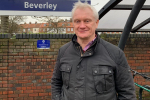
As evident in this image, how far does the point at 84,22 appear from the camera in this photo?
1400 millimetres

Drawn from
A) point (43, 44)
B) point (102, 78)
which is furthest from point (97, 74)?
point (43, 44)

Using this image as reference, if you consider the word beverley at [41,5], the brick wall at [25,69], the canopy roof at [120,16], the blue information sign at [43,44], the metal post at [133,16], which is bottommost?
the brick wall at [25,69]

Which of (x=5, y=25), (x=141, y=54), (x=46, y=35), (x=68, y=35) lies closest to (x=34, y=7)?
(x=46, y=35)

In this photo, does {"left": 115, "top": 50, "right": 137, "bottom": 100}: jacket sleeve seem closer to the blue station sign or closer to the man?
the man

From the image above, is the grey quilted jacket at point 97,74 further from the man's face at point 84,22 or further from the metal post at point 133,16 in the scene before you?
the metal post at point 133,16

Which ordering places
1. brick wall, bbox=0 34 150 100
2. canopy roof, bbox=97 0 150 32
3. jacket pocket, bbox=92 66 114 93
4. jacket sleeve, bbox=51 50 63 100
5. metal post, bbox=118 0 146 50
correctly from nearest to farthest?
1. jacket pocket, bbox=92 66 114 93
2. jacket sleeve, bbox=51 50 63 100
3. metal post, bbox=118 0 146 50
4. canopy roof, bbox=97 0 150 32
5. brick wall, bbox=0 34 150 100

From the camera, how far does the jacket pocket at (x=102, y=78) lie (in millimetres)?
1352

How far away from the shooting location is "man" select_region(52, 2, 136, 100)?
1.36 meters

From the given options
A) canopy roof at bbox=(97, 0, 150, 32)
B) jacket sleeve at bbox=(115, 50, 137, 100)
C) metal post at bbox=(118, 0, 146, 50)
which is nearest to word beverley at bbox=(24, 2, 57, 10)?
canopy roof at bbox=(97, 0, 150, 32)

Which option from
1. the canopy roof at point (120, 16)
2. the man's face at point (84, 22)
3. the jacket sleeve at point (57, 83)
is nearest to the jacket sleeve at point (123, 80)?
the man's face at point (84, 22)

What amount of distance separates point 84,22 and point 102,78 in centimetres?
53

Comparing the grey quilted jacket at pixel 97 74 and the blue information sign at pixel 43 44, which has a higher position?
the blue information sign at pixel 43 44

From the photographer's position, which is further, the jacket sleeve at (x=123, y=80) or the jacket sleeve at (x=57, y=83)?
the jacket sleeve at (x=57, y=83)

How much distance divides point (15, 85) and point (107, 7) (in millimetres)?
2837
